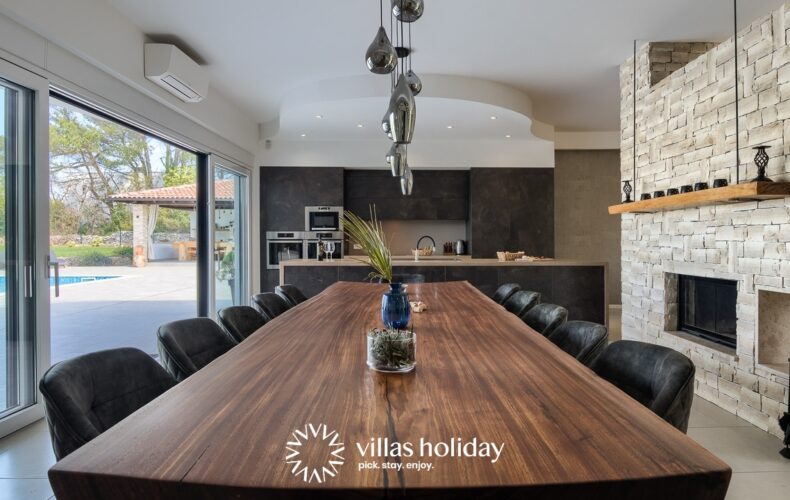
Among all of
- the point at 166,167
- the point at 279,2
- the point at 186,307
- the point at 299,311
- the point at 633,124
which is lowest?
the point at 186,307

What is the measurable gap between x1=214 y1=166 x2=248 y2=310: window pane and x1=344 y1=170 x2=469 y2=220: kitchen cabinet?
5.51 ft

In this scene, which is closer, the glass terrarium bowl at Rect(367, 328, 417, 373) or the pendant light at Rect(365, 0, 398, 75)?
the glass terrarium bowl at Rect(367, 328, 417, 373)

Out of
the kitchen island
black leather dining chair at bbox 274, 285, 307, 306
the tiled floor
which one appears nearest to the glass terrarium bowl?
the tiled floor

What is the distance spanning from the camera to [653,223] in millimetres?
4148

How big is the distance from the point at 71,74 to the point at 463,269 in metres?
4.09

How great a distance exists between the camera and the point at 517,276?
18.5 feet

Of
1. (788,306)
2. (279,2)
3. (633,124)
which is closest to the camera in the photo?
(788,306)

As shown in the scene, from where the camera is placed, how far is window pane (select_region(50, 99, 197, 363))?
3.30m

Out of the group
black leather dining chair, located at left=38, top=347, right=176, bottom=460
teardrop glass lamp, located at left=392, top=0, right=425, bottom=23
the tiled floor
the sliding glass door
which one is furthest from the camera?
the sliding glass door

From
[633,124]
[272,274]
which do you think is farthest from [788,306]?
[272,274]

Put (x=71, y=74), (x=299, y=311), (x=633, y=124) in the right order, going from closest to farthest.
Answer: (x=299, y=311) < (x=71, y=74) < (x=633, y=124)

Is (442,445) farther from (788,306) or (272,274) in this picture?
(272,274)

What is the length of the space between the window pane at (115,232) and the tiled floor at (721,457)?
872mm

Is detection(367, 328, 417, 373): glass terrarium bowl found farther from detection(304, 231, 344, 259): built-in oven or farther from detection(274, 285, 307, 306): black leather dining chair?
detection(304, 231, 344, 259): built-in oven
